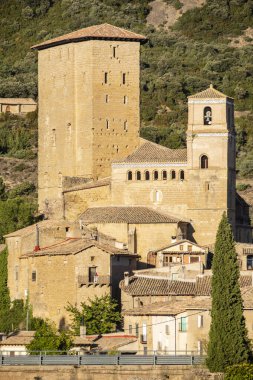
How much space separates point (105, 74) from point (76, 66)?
4.81ft

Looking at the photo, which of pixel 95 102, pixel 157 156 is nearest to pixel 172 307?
pixel 157 156

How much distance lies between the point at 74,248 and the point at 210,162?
9.52 metres

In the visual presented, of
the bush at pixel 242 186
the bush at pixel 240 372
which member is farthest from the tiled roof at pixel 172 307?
the bush at pixel 242 186

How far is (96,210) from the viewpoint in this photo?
90.6 m

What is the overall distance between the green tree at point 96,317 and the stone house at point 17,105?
5123cm

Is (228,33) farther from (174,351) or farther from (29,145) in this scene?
(174,351)

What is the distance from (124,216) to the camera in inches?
3509

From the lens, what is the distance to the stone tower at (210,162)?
88875 mm

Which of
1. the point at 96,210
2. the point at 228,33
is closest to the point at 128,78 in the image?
the point at 96,210

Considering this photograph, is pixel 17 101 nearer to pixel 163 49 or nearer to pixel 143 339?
pixel 163 49

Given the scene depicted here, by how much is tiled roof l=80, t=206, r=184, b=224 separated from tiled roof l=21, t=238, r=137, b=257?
259cm

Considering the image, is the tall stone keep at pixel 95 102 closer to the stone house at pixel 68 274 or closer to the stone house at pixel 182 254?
the stone house at pixel 182 254

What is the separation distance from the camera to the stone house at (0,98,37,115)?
13075 cm

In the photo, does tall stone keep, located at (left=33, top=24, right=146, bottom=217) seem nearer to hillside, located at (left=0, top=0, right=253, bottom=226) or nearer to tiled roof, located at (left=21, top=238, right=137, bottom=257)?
tiled roof, located at (left=21, top=238, right=137, bottom=257)
